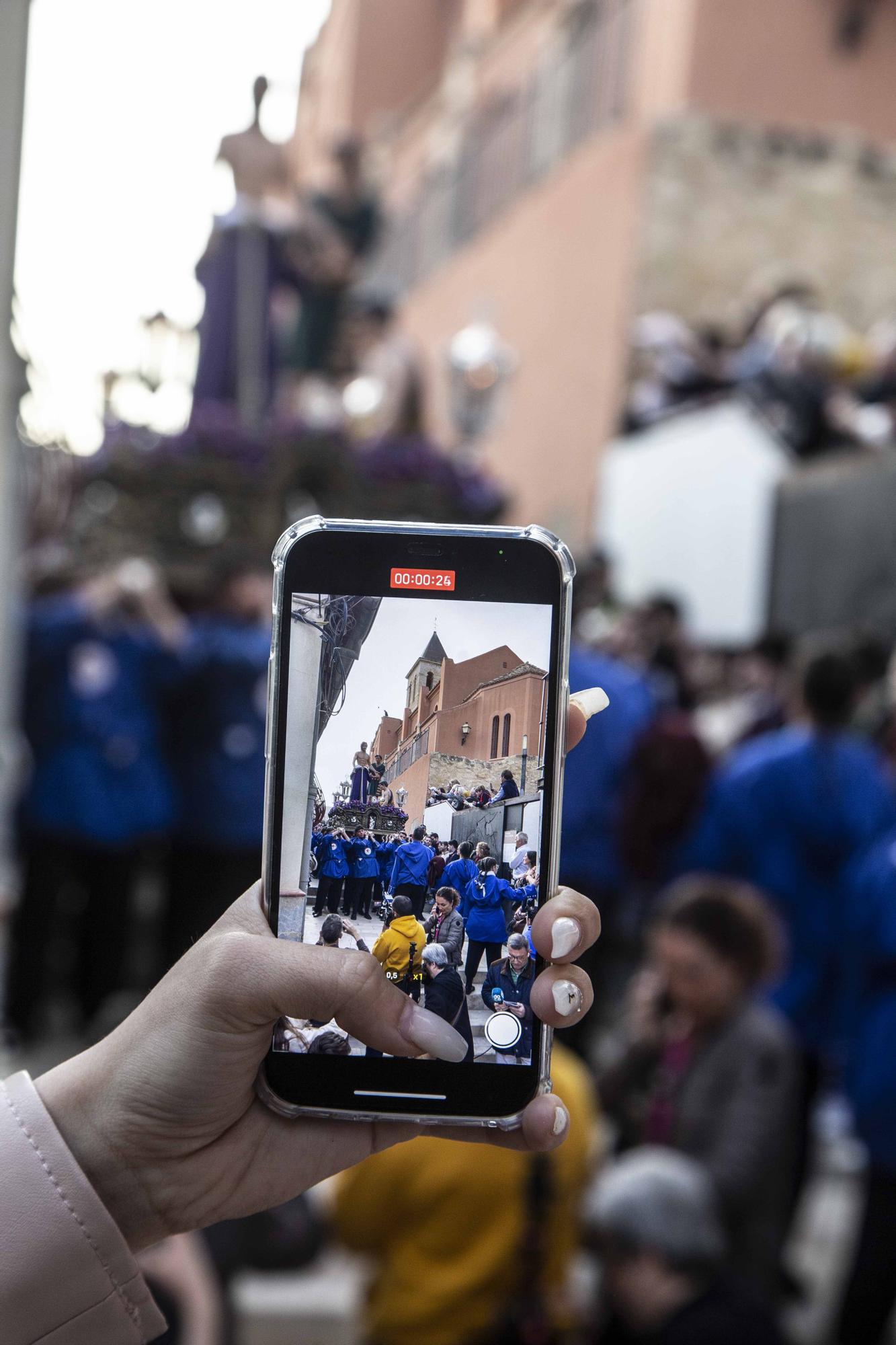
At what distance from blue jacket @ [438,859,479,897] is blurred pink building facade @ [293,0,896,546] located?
337 inches

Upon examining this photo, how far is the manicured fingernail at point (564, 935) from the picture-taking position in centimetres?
64

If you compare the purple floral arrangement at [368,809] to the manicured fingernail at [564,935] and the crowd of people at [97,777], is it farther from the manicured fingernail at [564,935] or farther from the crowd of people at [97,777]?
the crowd of people at [97,777]

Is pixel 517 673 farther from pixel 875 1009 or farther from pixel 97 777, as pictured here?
pixel 97 777

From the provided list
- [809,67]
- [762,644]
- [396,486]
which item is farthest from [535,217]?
[762,644]

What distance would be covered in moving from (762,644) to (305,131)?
15865 mm

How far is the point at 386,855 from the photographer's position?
2.07 ft

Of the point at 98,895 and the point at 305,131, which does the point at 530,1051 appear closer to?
the point at 98,895

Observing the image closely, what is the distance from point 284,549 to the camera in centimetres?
66

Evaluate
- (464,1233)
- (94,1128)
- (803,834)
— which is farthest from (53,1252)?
(803,834)

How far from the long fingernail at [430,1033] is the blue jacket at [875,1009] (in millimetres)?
1989

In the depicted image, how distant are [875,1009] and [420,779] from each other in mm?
2143

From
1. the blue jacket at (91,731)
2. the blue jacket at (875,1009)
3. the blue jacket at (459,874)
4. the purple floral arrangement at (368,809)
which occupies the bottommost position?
the blue jacket at (875,1009)

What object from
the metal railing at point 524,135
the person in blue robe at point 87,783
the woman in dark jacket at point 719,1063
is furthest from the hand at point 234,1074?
the metal railing at point 524,135

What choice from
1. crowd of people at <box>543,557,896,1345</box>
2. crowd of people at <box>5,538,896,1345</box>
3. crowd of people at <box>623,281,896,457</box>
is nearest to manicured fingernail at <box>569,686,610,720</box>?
crowd of people at <box>5,538,896,1345</box>
